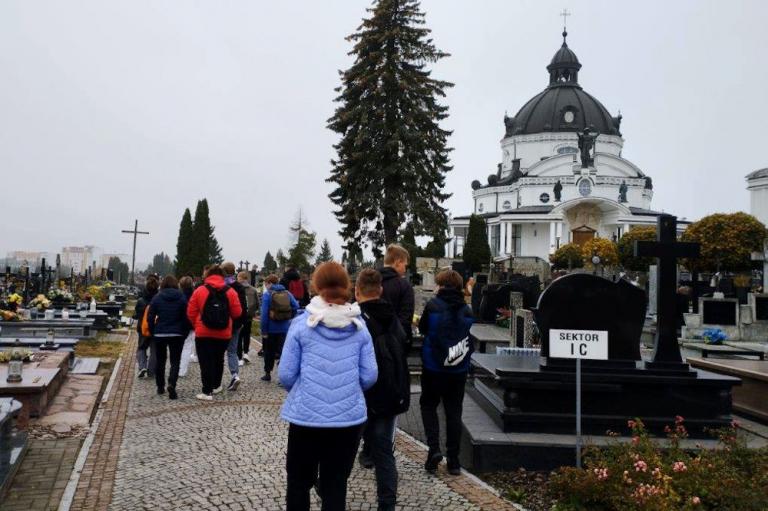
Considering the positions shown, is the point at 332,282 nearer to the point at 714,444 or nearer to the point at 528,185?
the point at 714,444

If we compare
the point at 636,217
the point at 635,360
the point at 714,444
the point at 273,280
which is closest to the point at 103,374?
the point at 273,280

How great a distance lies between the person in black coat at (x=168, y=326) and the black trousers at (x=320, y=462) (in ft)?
20.7

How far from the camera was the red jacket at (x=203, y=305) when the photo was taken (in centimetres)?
934

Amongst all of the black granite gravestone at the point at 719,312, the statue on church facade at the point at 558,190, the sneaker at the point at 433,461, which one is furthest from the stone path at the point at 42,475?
the statue on church facade at the point at 558,190

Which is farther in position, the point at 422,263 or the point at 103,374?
the point at 422,263

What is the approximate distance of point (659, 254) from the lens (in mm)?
7527

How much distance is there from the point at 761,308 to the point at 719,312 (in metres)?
1.24

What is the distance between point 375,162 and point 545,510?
984 inches

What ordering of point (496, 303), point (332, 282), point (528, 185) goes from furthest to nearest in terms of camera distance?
point (528, 185), point (496, 303), point (332, 282)

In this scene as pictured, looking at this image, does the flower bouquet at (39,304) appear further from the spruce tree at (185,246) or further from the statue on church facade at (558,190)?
the statue on church facade at (558,190)

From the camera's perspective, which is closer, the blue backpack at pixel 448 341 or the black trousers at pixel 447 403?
the blue backpack at pixel 448 341

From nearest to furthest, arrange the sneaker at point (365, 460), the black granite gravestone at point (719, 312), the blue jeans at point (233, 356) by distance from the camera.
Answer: the sneaker at point (365, 460), the blue jeans at point (233, 356), the black granite gravestone at point (719, 312)

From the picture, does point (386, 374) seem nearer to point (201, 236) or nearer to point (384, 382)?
point (384, 382)

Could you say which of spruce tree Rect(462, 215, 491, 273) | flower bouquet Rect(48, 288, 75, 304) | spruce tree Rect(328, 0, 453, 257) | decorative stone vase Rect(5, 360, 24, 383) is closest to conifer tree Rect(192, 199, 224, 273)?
spruce tree Rect(462, 215, 491, 273)
